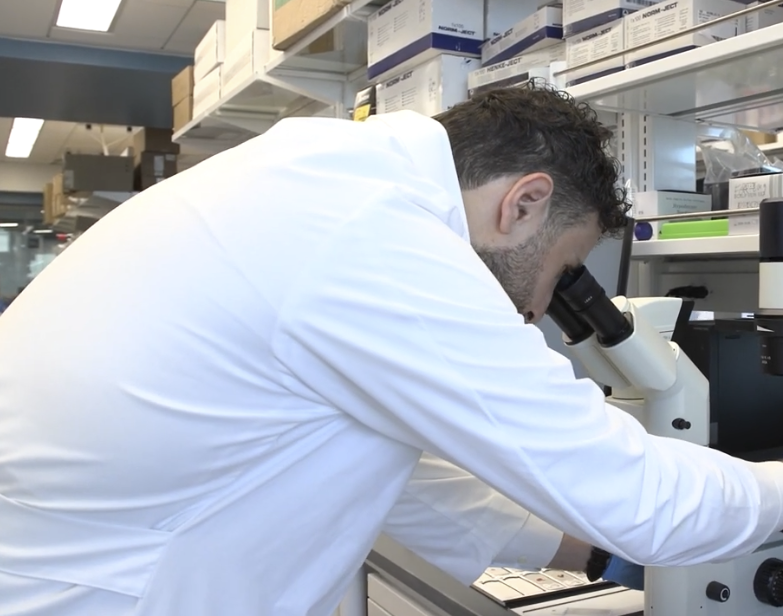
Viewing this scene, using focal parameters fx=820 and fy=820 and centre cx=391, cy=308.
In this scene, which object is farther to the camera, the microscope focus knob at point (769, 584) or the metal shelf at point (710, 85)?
the metal shelf at point (710, 85)

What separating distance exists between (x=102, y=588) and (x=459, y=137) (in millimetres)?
635

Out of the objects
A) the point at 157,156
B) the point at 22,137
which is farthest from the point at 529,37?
the point at 22,137

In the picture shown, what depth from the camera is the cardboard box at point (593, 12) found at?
140 centimetres

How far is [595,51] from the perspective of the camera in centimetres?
143

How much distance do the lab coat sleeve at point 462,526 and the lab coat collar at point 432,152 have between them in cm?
45

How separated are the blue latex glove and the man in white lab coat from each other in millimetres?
278

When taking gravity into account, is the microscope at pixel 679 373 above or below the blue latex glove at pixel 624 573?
above

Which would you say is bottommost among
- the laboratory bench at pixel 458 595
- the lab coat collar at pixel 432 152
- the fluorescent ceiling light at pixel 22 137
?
the laboratory bench at pixel 458 595

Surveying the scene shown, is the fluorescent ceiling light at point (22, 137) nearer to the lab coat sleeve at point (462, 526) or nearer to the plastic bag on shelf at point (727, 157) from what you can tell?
the plastic bag on shelf at point (727, 157)

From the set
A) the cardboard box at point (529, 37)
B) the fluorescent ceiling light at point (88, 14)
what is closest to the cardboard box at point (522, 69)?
the cardboard box at point (529, 37)

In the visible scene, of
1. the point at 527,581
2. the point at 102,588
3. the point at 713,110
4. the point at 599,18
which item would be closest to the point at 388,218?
the point at 102,588

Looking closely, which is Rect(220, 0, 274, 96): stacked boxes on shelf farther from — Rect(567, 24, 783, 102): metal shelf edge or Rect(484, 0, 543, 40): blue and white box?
Rect(567, 24, 783, 102): metal shelf edge

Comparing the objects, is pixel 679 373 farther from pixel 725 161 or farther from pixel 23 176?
pixel 23 176

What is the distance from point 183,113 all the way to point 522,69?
2.13 meters
